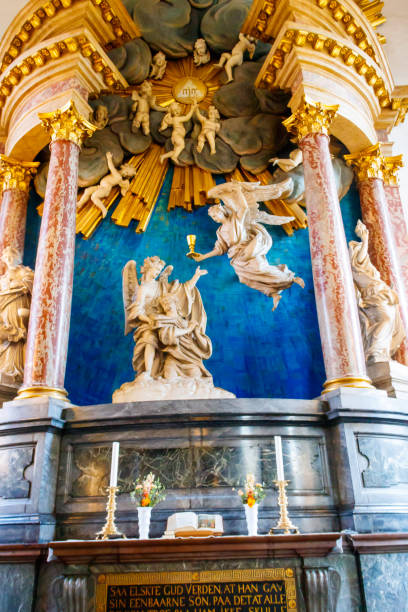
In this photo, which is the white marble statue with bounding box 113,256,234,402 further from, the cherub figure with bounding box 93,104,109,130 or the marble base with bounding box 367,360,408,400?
the cherub figure with bounding box 93,104,109,130

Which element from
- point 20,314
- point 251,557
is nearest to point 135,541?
point 251,557

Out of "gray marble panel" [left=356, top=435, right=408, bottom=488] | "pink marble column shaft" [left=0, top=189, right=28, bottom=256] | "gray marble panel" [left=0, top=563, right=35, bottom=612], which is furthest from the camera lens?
"pink marble column shaft" [left=0, top=189, right=28, bottom=256]

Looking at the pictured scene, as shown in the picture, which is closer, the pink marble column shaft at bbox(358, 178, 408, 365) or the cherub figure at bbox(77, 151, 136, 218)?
the pink marble column shaft at bbox(358, 178, 408, 365)

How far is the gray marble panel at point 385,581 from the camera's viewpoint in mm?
5059

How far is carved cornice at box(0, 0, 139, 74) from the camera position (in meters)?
8.62

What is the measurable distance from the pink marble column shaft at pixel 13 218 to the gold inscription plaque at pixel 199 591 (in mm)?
5798

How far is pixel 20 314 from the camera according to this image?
7.72 m

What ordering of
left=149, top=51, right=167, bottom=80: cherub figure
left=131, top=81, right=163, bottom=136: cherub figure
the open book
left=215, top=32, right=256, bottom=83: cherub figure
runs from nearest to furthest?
the open book, left=215, top=32, right=256, bottom=83: cherub figure, left=131, top=81, right=163, bottom=136: cherub figure, left=149, top=51, right=167, bottom=80: cherub figure

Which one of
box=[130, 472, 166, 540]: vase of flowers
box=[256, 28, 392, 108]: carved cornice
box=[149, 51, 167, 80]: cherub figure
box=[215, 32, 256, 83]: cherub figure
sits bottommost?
box=[130, 472, 166, 540]: vase of flowers

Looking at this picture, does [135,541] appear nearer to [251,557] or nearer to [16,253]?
[251,557]

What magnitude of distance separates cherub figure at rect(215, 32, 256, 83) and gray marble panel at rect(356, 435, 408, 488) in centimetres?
661

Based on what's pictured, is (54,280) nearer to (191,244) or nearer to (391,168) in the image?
(191,244)

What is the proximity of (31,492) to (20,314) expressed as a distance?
268 centimetres

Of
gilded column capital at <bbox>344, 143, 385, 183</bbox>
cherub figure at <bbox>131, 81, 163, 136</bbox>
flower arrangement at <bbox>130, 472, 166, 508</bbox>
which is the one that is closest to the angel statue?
gilded column capital at <bbox>344, 143, 385, 183</bbox>
